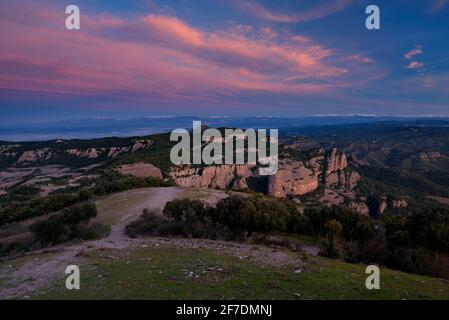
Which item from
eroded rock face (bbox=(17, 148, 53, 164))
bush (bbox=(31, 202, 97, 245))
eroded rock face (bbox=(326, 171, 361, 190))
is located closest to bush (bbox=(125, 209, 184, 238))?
bush (bbox=(31, 202, 97, 245))

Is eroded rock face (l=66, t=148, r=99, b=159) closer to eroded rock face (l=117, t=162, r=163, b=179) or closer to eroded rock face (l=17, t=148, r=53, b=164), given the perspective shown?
eroded rock face (l=17, t=148, r=53, b=164)

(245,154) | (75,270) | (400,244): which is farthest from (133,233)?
(245,154)

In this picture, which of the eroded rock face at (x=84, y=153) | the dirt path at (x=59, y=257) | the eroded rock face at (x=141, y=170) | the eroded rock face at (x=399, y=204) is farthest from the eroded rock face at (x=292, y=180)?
the dirt path at (x=59, y=257)

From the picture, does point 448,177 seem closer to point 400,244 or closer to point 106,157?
point 106,157

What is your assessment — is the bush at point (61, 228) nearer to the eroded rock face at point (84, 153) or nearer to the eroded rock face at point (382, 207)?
the eroded rock face at point (382, 207)

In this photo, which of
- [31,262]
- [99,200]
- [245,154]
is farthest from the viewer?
[245,154]

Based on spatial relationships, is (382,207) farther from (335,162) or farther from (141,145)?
(141,145)
